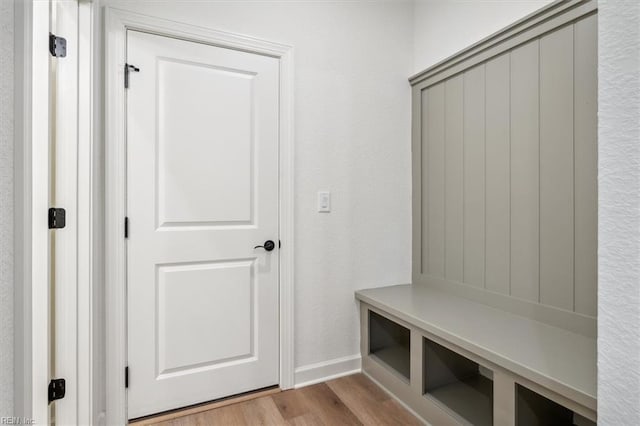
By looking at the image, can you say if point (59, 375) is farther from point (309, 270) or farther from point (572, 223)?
point (572, 223)

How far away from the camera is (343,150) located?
7.38 ft

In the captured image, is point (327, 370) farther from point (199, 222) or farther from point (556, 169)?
point (556, 169)

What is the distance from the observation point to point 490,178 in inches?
77.0

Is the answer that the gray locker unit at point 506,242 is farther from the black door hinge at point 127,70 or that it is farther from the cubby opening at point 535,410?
the black door hinge at point 127,70

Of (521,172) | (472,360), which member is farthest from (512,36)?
(472,360)

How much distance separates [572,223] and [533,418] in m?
0.87

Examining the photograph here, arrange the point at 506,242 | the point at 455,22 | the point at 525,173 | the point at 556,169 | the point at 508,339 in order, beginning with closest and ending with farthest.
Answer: the point at 508,339 < the point at 556,169 < the point at 525,173 < the point at 506,242 < the point at 455,22

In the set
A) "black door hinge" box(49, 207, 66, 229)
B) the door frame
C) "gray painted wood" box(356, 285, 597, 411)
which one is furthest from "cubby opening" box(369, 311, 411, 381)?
"black door hinge" box(49, 207, 66, 229)

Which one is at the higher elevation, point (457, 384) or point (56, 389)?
point (56, 389)

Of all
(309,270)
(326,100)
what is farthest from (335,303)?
(326,100)

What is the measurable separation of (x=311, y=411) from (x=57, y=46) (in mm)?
2132

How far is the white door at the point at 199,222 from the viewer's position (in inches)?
69.5
